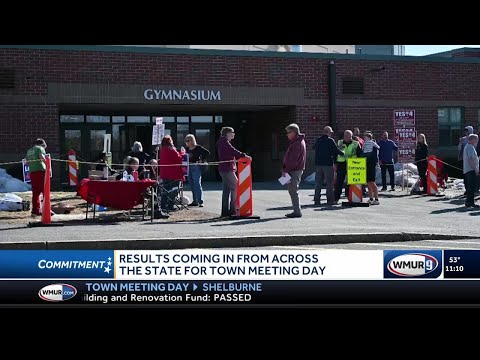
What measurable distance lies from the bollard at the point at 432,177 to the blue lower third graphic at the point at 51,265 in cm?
1563

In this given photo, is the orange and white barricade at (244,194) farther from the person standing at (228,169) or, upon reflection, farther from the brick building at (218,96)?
the brick building at (218,96)

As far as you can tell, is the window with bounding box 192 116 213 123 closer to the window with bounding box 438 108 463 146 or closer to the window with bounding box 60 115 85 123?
the window with bounding box 60 115 85 123

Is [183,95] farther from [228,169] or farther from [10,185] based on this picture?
[228,169]

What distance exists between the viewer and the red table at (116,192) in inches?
511

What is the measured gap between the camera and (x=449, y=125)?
88.5 feet

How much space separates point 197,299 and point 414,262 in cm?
158

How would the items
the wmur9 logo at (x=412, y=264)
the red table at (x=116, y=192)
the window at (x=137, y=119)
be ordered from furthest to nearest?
the window at (x=137, y=119) → the red table at (x=116, y=192) → the wmur9 logo at (x=412, y=264)

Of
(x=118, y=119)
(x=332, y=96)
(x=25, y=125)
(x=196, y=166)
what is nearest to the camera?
(x=196, y=166)

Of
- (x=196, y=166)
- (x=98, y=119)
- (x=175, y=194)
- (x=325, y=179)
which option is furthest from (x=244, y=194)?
(x=98, y=119)

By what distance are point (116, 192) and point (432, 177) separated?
9.82m

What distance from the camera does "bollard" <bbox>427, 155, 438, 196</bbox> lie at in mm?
19453

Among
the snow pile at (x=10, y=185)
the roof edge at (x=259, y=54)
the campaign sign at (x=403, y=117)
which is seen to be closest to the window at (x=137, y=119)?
the roof edge at (x=259, y=54)

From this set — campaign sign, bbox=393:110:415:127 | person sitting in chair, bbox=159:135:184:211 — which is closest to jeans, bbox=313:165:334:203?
person sitting in chair, bbox=159:135:184:211
